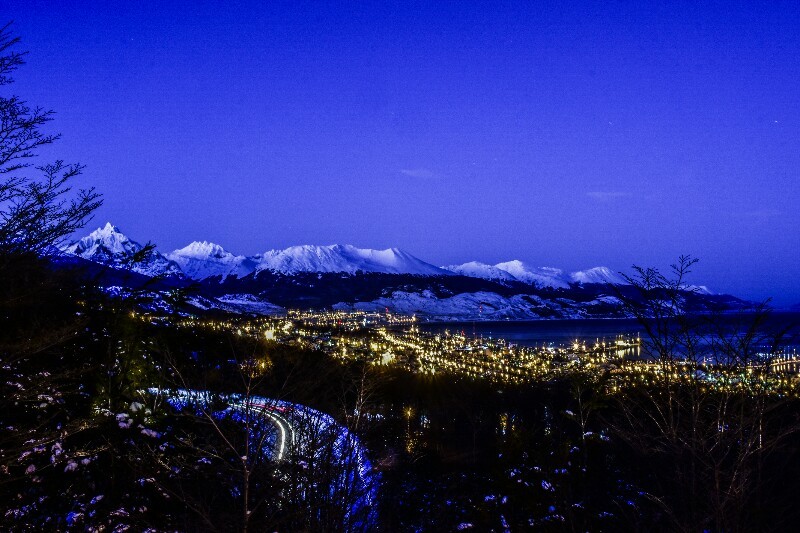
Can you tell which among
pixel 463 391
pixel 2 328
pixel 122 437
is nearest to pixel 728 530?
pixel 122 437

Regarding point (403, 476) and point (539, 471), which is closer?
point (539, 471)

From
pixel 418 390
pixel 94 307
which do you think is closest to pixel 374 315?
pixel 418 390

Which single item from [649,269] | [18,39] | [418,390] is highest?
[18,39]

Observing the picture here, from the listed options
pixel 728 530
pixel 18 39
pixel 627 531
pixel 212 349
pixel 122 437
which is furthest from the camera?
pixel 212 349

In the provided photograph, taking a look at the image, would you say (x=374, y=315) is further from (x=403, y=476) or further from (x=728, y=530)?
(x=728, y=530)

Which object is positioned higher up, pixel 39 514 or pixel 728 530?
pixel 728 530

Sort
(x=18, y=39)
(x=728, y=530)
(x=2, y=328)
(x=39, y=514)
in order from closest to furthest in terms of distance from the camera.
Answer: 1. (x=18, y=39)
2. (x=728, y=530)
3. (x=39, y=514)
4. (x=2, y=328)
